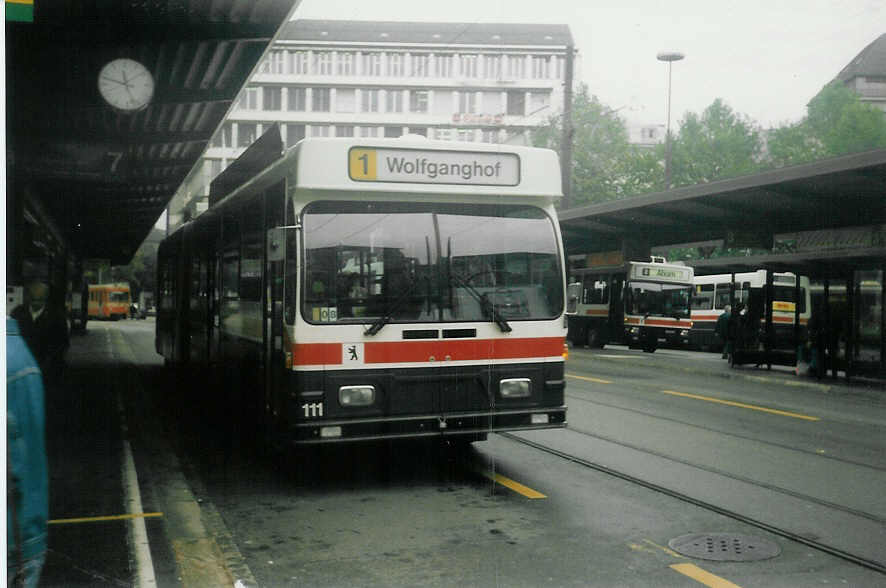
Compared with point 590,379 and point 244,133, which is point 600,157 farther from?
point 244,133

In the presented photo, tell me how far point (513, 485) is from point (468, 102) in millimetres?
6742

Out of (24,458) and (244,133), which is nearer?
(24,458)

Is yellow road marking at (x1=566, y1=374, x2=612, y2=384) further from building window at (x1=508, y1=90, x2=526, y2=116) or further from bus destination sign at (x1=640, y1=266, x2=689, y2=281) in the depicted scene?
bus destination sign at (x1=640, y1=266, x2=689, y2=281)

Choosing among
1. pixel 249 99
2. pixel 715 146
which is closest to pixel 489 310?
pixel 249 99

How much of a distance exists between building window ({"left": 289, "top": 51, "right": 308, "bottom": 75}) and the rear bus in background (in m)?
50.0

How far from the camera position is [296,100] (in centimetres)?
1198

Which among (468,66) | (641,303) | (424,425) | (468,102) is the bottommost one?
(424,425)

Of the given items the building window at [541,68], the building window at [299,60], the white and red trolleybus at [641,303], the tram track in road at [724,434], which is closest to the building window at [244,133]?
the building window at [299,60]

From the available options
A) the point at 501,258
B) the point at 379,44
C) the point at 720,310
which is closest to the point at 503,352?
the point at 501,258

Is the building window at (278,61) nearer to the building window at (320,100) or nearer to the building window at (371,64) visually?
the building window at (320,100)

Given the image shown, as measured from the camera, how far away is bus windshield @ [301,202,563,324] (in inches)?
276

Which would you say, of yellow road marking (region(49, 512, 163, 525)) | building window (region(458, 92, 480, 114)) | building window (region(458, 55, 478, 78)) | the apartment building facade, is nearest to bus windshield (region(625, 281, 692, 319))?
the apartment building facade

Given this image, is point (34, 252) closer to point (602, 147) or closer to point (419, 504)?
point (419, 504)

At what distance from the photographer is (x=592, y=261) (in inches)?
1296
